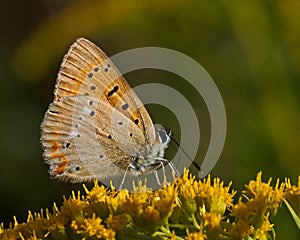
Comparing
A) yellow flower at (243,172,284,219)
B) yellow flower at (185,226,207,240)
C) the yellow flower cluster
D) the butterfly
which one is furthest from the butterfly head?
yellow flower at (185,226,207,240)

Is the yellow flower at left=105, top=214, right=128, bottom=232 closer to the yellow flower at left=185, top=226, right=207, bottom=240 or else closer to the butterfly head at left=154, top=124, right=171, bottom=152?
the yellow flower at left=185, top=226, right=207, bottom=240

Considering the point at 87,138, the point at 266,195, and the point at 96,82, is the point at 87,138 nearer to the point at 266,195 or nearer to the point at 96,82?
the point at 96,82

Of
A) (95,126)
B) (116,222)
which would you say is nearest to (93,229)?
(116,222)

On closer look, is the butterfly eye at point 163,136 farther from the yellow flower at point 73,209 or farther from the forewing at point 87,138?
the yellow flower at point 73,209

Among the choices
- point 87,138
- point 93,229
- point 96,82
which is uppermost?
point 96,82

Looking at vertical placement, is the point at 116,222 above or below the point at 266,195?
below

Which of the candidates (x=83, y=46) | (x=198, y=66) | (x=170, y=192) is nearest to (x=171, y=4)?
(x=198, y=66)
